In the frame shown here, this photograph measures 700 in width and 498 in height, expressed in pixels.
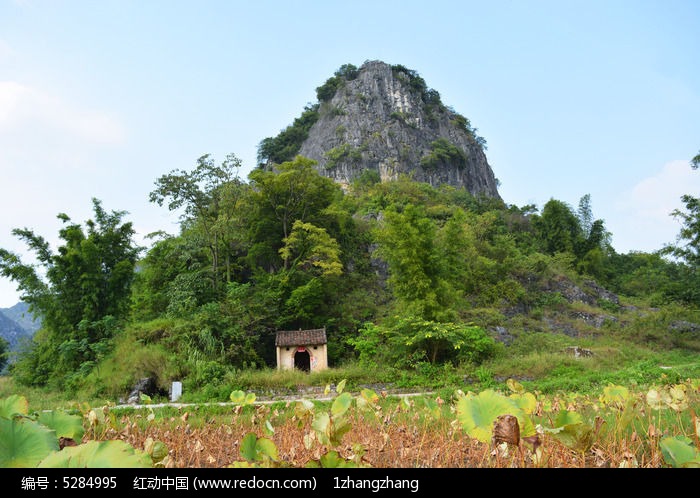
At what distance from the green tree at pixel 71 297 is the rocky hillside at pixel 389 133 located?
89.0ft

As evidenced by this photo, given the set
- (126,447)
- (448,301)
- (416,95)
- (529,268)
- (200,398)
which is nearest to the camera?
(126,447)

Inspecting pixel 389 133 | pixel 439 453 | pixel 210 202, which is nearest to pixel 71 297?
pixel 210 202

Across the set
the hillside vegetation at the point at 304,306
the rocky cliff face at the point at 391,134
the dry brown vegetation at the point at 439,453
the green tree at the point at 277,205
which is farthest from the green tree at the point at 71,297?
the rocky cliff face at the point at 391,134

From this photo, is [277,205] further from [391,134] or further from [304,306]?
[391,134]

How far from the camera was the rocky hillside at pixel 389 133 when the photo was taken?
43.1 m

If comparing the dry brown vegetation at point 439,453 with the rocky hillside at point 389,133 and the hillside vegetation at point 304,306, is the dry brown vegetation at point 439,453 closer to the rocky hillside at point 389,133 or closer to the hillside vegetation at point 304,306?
the hillside vegetation at point 304,306

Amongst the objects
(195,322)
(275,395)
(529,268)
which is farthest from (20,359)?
(529,268)

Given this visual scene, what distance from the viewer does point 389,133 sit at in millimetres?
46438

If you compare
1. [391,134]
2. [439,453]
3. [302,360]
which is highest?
[391,134]

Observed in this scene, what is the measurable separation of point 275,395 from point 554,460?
10628 mm

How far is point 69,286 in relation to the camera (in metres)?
14.6

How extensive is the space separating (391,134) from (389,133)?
0.80ft

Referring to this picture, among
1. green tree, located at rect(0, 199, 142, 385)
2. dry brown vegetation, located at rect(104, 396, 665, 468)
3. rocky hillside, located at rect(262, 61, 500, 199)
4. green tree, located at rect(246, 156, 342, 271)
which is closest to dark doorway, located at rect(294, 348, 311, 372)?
green tree, located at rect(246, 156, 342, 271)
